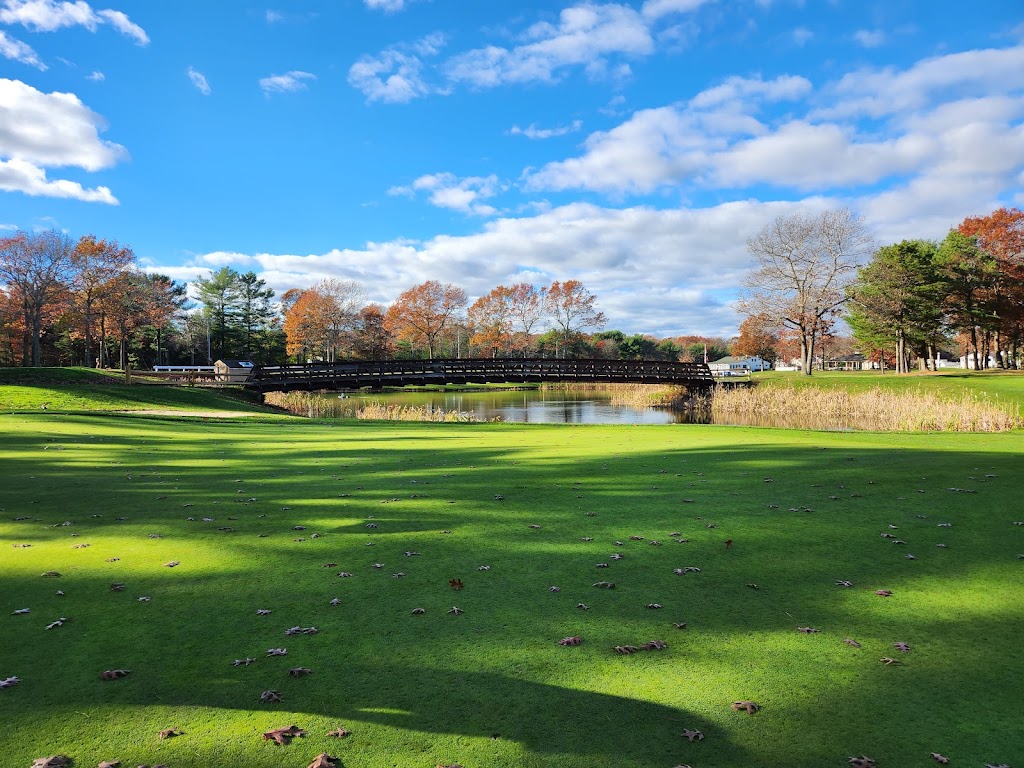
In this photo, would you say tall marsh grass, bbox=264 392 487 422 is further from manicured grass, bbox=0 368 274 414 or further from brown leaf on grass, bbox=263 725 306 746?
brown leaf on grass, bbox=263 725 306 746

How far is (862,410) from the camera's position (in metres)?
33.6

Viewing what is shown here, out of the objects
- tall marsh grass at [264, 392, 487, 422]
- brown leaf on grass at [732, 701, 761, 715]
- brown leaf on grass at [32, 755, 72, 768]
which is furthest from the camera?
tall marsh grass at [264, 392, 487, 422]

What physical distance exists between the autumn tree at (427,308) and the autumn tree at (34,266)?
4572 cm

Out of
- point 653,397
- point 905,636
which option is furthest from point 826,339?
point 905,636

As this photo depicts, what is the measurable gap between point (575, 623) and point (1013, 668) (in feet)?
10.2

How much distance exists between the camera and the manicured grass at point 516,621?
333cm

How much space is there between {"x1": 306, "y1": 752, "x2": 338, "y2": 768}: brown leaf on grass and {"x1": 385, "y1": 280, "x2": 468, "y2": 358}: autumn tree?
286 feet

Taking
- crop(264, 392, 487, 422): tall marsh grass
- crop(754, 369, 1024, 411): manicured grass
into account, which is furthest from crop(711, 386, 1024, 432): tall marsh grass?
crop(264, 392, 487, 422): tall marsh grass

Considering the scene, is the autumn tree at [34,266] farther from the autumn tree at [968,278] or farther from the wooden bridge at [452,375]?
the autumn tree at [968,278]

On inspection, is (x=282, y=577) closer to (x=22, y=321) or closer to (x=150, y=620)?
(x=150, y=620)

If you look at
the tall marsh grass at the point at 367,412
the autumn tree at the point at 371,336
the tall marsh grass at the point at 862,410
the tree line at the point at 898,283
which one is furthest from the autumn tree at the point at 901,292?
the autumn tree at the point at 371,336

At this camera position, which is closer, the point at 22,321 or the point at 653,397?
the point at 653,397

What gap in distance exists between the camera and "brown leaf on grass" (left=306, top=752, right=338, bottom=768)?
3.05 metres

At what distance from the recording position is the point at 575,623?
4.77m
